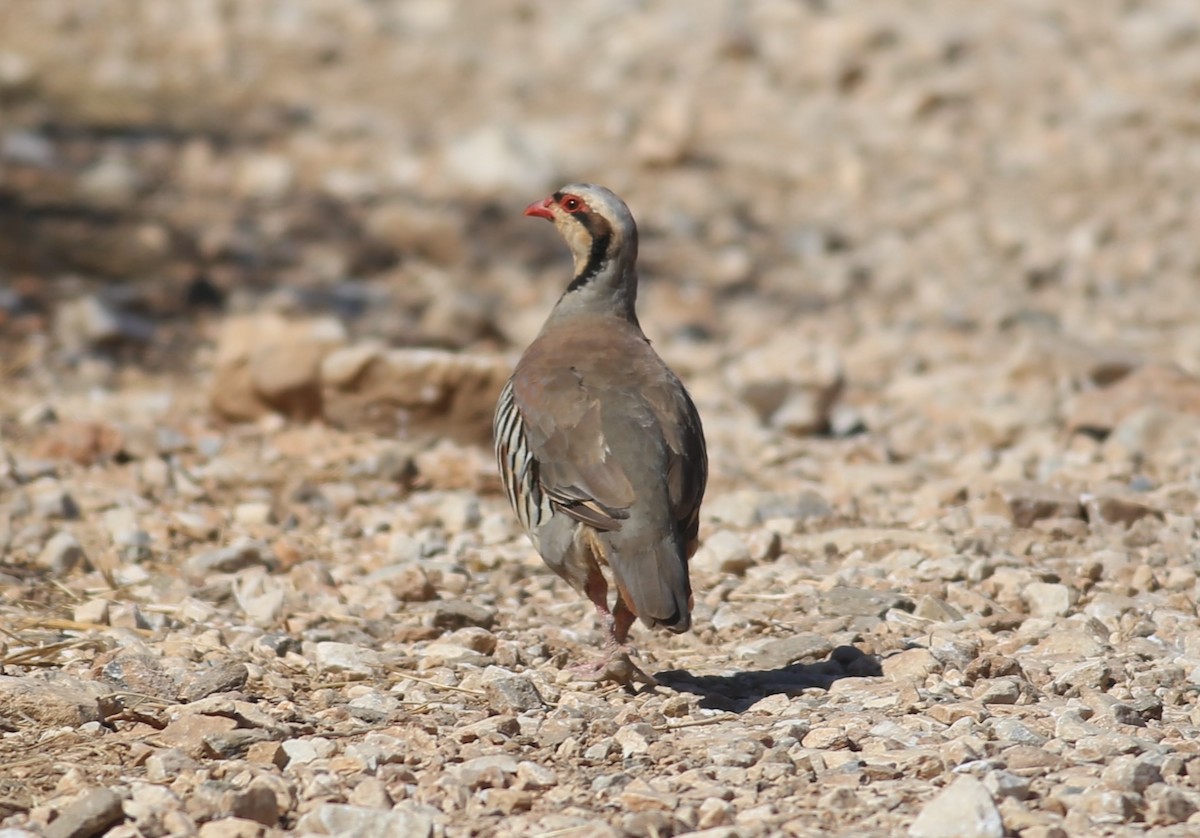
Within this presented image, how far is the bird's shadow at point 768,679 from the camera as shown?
4844 mm

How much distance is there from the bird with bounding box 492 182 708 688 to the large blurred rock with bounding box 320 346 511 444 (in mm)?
1752

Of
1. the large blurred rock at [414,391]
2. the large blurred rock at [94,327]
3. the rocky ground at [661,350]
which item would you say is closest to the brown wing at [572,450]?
the rocky ground at [661,350]

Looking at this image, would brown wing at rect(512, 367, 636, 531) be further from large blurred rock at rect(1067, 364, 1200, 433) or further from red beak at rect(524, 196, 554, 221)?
Result: large blurred rock at rect(1067, 364, 1200, 433)

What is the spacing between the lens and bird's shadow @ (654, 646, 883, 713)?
15.9 ft

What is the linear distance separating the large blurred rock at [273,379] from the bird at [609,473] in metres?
2.11

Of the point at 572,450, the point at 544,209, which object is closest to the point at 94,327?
the point at 544,209

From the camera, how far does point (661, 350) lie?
9516 millimetres

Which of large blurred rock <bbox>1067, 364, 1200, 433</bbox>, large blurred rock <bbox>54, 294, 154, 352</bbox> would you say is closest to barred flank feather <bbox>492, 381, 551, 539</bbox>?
large blurred rock <bbox>1067, 364, 1200, 433</bbox>

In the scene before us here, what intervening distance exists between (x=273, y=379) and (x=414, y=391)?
2.11 feet

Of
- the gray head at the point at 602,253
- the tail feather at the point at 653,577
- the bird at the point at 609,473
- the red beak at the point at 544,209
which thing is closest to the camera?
the tail feather at the point at 653,577

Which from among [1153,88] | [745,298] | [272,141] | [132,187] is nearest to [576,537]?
[745,298]

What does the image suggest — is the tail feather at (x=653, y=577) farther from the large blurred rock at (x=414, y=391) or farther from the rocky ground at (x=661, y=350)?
the large blurred rock at (x=414, y=391)

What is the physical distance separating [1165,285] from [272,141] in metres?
6.03

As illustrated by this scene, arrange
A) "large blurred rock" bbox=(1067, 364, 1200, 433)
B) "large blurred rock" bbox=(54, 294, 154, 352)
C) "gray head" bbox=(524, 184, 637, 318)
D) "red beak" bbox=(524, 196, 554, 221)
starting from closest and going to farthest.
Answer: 1. "gray head" bbox=(524, 184, 637, 318)
2. "red beak" bbox=(524, 196, 554, 221)
3. "large blurred rock" bbox=(1067, 364, 1200, 433)
4. "large blurred rock" bbox=(54, 294, 154, 352)
